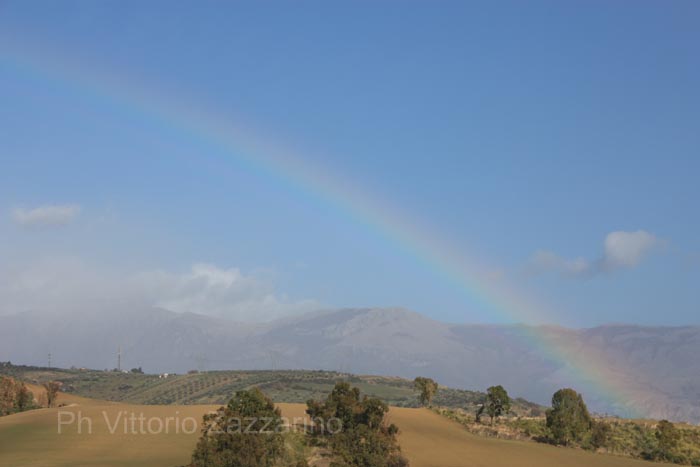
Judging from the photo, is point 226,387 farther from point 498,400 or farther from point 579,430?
point 579,430

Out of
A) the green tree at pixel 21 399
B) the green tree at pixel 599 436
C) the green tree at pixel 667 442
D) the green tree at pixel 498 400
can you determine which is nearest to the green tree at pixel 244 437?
the green tree at pixel 599 436

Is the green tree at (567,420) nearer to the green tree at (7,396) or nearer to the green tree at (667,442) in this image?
the green tree at (667,442)

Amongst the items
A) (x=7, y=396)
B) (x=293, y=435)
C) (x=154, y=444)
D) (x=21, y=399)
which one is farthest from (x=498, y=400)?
(x=7, y=396)

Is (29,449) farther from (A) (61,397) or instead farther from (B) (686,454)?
(A) (61,397)

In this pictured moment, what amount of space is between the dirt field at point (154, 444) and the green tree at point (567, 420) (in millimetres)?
3960

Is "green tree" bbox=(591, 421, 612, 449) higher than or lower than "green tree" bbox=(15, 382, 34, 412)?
lower

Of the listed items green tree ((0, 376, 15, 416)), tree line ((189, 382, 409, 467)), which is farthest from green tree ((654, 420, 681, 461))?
green tree ((0, 376, 15, 416))

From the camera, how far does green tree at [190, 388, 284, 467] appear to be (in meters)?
37.9

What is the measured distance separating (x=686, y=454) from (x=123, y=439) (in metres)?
44.2

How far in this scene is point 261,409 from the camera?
44875mm

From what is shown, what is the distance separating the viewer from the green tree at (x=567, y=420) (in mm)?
66438

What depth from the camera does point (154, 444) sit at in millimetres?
50688

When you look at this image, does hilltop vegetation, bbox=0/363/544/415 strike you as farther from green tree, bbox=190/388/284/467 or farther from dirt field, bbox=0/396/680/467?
green tree, bbox=190/388/284/467

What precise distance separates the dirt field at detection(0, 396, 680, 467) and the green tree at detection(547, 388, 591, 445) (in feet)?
13.0
